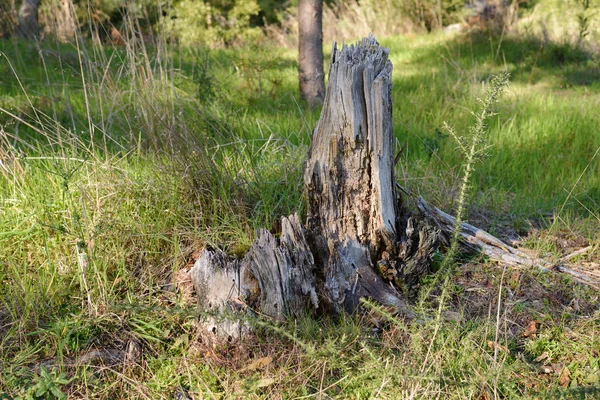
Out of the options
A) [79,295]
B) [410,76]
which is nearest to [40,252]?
[79,295]

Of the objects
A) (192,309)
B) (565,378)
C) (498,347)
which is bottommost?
(565,378)

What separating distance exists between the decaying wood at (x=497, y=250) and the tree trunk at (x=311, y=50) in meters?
2.52

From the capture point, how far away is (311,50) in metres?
5.16

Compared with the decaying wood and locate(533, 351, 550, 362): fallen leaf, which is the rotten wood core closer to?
the decaying wood

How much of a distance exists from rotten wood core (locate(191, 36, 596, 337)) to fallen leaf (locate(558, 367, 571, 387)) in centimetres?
67

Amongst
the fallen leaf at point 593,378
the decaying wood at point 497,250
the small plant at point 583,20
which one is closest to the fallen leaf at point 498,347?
the fallen leaf at point 593,378

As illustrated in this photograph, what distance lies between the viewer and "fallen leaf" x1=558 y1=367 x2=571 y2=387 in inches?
89.0

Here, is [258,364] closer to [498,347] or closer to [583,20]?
[498,347]

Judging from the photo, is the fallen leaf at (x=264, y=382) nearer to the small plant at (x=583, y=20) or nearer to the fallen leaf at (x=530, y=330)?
the fallen leaf at (x=530, y=330)

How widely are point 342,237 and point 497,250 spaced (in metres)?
0.90

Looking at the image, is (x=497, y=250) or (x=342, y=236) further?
(x=497, y=250)

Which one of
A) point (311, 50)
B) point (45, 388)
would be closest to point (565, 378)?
point (45, 388)

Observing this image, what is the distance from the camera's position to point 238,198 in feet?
9.77

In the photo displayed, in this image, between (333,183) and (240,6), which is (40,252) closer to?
→ (333,183)
